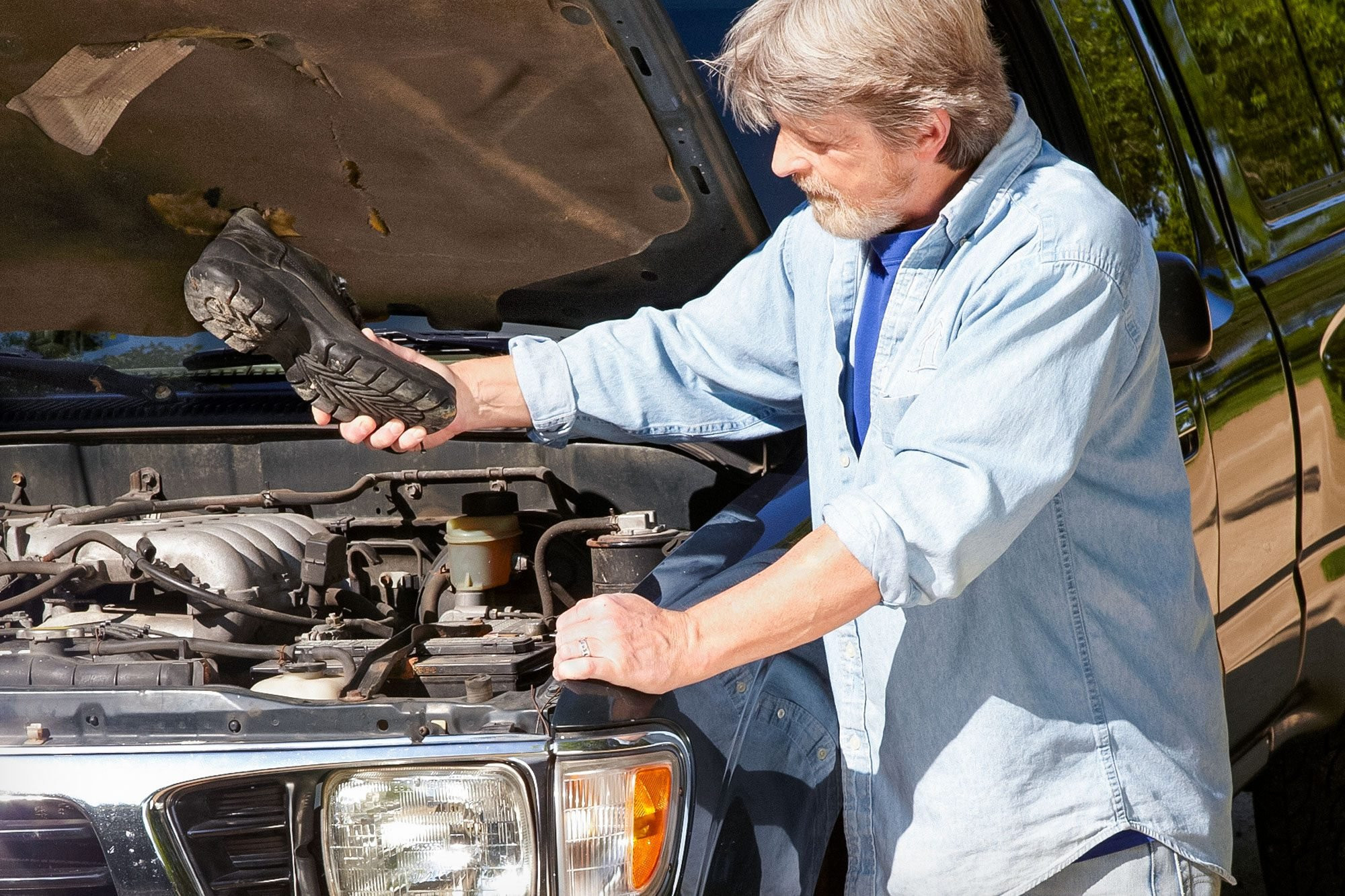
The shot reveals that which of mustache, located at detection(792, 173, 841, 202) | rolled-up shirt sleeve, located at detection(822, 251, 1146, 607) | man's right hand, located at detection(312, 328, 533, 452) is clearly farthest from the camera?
man's right hand, located at detection(312, 328, 533, 452)

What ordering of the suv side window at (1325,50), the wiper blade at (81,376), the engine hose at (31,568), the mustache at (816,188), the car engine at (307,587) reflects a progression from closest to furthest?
the mustache at (816,188) < the car engine at (307,587) < the engine hose at (31,568) < the wiper blade at (81,376) < the suv side window at (1325,50)

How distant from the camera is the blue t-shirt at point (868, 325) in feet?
5.14

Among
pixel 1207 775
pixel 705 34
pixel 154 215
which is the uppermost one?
pixel 154 215

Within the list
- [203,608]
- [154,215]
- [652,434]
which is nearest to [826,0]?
[652,434]

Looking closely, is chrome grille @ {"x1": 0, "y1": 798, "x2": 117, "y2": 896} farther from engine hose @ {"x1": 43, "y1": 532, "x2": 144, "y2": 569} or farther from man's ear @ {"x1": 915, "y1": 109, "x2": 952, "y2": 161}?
man's ear @ {"x1": 915, "y1": 109, "x2": 952, "y2": 161}

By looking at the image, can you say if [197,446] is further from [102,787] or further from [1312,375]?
[1312,375]

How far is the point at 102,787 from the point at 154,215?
1348 mm

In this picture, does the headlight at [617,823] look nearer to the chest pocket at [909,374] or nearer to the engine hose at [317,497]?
the chest pocket at [909,374]

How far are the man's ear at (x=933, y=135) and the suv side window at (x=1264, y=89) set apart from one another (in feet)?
4.08

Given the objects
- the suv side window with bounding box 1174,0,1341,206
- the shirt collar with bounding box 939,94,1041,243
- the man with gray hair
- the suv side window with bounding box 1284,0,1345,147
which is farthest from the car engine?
the suv side window with bounding box 1284,0,1345,147

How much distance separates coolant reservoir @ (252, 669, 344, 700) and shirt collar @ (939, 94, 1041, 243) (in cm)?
99

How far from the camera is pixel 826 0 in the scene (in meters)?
1.39

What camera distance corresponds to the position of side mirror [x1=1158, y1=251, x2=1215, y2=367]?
1854mm

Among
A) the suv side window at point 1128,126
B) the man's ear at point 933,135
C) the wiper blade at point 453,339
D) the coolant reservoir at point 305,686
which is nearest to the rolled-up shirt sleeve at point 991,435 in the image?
the man's ear at point 933,135
